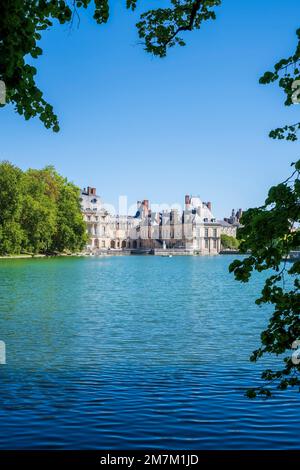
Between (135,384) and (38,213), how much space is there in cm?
7835

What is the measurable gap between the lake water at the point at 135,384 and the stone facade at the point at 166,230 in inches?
5895

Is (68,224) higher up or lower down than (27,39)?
higher up

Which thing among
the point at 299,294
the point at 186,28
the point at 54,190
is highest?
the point at 54,190

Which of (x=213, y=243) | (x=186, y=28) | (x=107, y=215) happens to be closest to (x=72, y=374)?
(x=186, y=28)

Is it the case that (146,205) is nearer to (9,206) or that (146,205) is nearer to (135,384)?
(9,206)

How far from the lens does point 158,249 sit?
176 metres

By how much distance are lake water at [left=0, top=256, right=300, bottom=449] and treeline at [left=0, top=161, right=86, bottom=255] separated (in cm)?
5702

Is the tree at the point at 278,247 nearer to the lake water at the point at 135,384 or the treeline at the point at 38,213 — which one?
the lake water at the point at 135,384

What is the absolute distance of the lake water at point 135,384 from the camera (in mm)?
10641

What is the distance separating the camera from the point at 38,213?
90875 millimetres

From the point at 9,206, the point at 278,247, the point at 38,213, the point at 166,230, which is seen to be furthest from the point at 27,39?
the point at 166,230

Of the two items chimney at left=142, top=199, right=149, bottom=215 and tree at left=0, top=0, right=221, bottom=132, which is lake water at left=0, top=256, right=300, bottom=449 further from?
chimney at left=142, top=199, right=149, bottom=215
